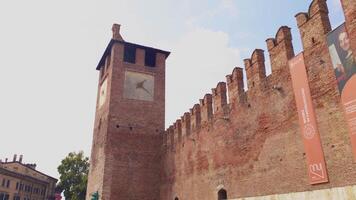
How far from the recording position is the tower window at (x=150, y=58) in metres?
19.5

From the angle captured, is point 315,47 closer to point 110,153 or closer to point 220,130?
A: point 220,130

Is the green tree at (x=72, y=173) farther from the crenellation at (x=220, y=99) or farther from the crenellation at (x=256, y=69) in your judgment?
the crenellation at (x=256, y=69)

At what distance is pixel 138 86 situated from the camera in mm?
18422

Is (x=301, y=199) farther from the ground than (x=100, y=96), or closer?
closer

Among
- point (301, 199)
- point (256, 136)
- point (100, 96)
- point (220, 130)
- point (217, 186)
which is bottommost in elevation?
point (301, 199)

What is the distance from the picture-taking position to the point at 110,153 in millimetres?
16516

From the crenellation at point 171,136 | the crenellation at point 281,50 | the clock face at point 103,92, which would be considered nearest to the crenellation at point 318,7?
the crenellation at point 281,50

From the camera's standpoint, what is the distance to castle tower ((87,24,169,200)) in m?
16.2

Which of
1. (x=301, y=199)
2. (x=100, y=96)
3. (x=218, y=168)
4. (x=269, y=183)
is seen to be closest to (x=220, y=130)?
(x=218, y=168)

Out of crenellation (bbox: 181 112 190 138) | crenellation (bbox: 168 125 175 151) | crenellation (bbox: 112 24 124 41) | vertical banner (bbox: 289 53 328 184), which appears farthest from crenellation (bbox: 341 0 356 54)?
crenellation (bbox: 112 24 124 41)

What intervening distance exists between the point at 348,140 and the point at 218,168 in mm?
5460

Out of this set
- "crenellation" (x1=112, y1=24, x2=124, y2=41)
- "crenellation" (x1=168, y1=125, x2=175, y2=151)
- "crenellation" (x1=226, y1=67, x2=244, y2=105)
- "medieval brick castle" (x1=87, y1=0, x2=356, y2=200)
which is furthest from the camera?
"crenellation" (x1=112, y1=24, x2=124, y2=41)

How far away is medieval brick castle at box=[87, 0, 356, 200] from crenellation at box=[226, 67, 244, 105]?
1.3 inches

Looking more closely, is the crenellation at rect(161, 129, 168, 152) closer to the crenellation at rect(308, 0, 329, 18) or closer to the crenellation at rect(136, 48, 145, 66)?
the crenellation at rect(136, 48, 145, 66)
